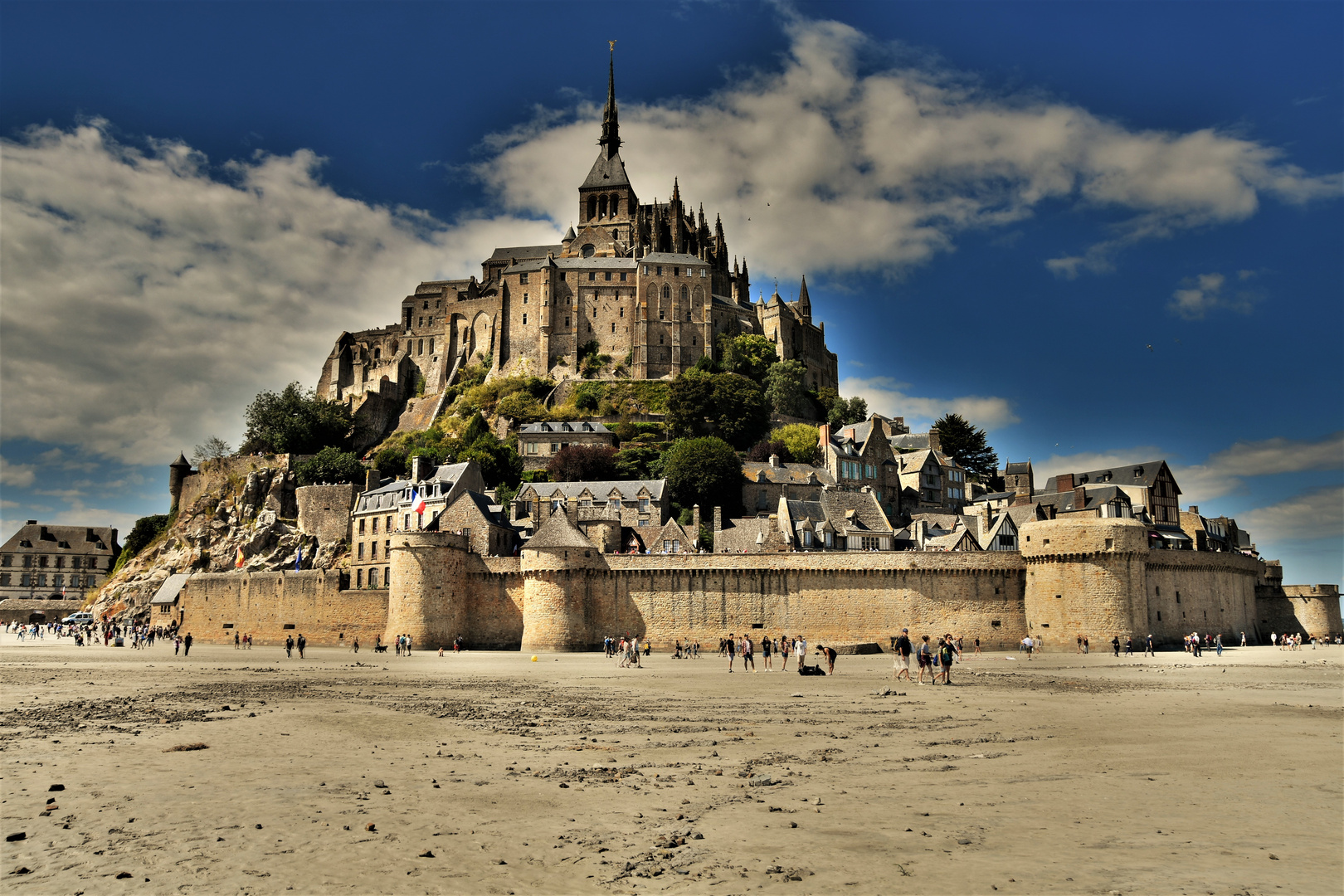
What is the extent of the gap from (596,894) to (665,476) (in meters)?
55.2

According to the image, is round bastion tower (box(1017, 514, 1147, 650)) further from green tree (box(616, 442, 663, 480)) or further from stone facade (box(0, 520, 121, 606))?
stone facade (box(0, 520, 121, 606))

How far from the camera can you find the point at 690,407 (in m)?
75.4

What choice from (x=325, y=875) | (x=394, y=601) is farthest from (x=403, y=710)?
(x=394, y=601)

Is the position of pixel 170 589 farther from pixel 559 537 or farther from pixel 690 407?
pixel 690 407

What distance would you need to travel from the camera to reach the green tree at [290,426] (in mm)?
76000

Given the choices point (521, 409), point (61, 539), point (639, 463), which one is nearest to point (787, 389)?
point (639, 463)

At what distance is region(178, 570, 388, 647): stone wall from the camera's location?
4588cm

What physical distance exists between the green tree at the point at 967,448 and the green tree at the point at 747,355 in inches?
669

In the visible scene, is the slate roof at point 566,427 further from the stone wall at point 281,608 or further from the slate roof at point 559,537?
the slate roof at point 559,537

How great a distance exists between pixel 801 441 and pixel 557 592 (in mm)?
35841

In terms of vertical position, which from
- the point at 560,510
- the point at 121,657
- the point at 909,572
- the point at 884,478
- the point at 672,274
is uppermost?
the point at 672,274

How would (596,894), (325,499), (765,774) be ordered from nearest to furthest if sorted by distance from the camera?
(596,894)
(765,774)
(325,499)

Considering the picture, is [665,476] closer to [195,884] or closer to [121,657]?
[121,657]

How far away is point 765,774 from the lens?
1254 centimetres
